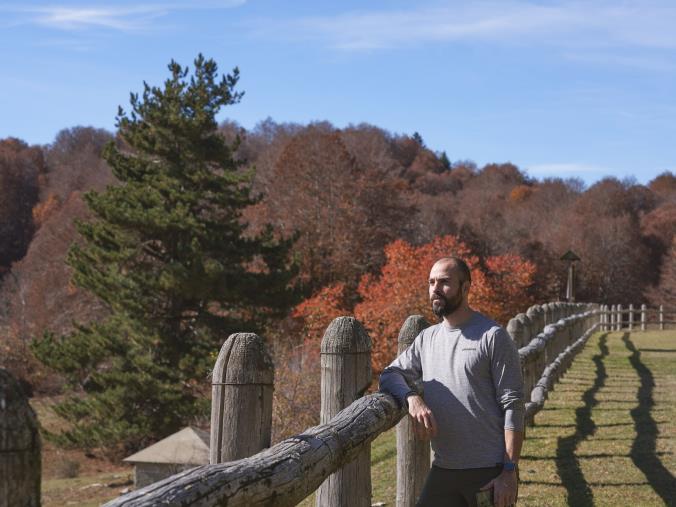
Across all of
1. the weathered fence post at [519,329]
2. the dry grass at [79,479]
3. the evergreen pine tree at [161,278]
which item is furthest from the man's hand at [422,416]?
the evergreen pine tree at [161,278]

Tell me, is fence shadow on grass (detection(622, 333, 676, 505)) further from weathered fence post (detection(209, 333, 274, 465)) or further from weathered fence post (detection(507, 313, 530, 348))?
weathered fence post (detection(209, 333, 274, 465))

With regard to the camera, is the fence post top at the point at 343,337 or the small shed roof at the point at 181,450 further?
the small shed roof at the point at 181,450

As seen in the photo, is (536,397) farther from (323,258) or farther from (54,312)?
(54,312)

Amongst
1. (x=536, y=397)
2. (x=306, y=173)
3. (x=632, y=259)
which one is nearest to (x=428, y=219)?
(x=306, y=173)

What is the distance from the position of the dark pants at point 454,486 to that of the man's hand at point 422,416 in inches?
9.4

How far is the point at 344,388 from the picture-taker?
4.02 metres

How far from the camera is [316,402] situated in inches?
907

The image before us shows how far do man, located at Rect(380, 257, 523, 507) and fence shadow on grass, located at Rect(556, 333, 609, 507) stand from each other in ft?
10.7

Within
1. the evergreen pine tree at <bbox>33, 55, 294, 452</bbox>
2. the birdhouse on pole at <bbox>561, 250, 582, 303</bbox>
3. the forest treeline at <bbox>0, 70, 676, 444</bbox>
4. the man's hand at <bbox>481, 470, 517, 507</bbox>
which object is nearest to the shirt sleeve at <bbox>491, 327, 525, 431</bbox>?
the man's hand at <bbox>481, 470, 517, 507</bbox>

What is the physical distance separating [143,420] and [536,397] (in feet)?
56.5

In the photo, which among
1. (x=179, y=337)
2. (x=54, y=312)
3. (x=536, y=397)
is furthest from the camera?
(x=54, y=312)

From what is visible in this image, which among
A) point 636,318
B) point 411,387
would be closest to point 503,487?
point 411,387

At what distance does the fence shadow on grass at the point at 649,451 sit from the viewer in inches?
304

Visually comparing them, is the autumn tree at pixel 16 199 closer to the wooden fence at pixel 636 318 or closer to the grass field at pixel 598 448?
the wooden fence at pixel 636 318
